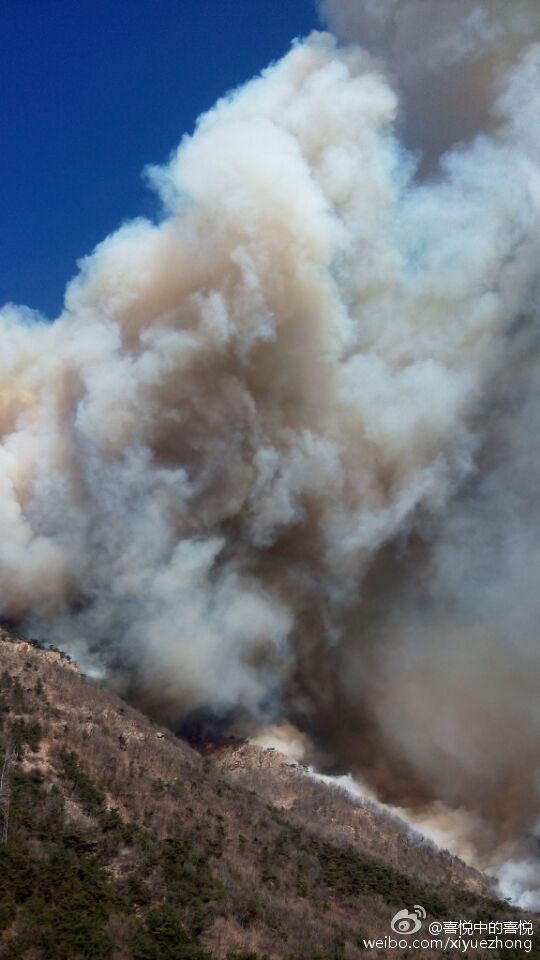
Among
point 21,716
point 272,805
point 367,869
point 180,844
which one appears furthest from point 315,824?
point 21,716

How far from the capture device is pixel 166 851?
1394 inches

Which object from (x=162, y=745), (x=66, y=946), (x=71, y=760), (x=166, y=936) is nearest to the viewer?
(x=66, y=946)

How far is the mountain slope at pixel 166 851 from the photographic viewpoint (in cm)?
2842

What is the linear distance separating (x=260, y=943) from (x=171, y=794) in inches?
466

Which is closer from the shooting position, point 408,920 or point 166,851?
point 166,851

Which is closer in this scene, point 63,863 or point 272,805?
point 63,863

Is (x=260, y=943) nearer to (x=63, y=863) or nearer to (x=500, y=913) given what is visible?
(x=63, y=863)

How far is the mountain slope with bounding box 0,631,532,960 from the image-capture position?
2842 cm

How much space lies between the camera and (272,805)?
50.1 meters

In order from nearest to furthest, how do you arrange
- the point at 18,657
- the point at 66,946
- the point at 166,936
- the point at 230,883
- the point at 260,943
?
the point at 66,946 → the point at 166,936 → the point at 260,943 → the point at 230,883 → the point at 18,657

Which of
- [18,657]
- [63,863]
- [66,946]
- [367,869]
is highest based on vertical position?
[18,657]

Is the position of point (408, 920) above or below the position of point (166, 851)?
below

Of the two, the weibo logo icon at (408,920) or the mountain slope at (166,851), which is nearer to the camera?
the mountain slope at (166,851)

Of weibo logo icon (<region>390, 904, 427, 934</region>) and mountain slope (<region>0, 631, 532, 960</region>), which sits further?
weibo logo icon (<region>390, 904, 427, 934</region>)
